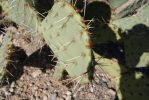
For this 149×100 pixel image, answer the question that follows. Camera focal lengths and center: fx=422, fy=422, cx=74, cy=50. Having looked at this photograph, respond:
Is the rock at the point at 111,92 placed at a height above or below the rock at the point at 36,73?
below

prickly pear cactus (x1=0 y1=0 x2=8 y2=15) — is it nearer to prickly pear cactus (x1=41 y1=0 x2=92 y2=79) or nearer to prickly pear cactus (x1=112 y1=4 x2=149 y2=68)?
prickly pear cactus (x1=41 y1=0 x2=92 y2=79)

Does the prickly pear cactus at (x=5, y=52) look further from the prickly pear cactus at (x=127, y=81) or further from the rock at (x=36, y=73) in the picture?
the prickly pear cactus at (x=127, y=81)

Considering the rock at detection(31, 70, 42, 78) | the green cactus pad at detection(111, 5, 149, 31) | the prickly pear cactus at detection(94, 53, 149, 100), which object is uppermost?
the green cactus pad at detection(111, 5, 149, 31)

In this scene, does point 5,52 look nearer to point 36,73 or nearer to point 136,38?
point 36,73

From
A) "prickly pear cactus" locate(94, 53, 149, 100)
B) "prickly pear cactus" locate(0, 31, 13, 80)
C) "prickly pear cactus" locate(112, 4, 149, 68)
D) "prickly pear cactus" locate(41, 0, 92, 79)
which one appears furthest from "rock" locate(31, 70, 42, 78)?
"prickly pear cactus" locate(41, 0, 92, 79)

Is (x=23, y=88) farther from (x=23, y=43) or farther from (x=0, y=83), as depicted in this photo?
(x=23, y=43)

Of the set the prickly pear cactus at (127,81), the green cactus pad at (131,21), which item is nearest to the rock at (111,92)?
the prickly pear cactus at (127,81)

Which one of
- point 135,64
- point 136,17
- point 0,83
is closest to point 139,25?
point 136,17

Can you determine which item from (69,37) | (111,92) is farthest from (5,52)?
(111,92)

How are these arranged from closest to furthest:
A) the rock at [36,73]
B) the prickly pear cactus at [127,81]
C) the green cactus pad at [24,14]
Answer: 1. the green cactus pad at [24,14]
2. the prickly pear cactus at [127,81]
3. the rock at [36,73]
